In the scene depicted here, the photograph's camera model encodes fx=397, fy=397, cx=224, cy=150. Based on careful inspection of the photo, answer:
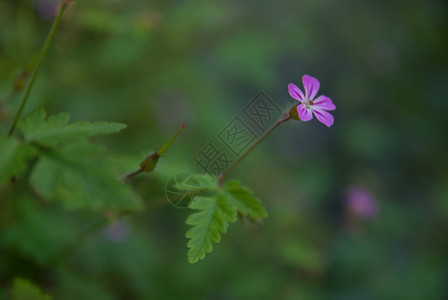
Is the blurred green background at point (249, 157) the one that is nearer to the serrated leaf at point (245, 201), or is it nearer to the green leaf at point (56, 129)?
the serrated leaf at point (245, 201)

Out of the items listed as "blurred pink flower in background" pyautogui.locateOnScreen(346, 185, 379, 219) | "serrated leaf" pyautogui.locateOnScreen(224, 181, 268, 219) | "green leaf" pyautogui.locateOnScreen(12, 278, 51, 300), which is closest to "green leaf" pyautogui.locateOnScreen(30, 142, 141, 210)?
"serrated leaf" pyautogui.locateOnScreen(224, 181, 268, 219)

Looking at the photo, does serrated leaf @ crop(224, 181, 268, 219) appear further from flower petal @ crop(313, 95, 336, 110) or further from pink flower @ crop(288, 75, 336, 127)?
flower petal @ crop(313, 95, 336, 110)

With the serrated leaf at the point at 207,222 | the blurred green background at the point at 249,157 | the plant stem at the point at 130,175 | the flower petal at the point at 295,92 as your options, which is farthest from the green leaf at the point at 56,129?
the flower petal at the point at 295,92

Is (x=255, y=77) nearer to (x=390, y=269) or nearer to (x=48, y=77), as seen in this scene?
(x=48, y=77)

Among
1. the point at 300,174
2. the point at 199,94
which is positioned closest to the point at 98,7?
the point at 199,94

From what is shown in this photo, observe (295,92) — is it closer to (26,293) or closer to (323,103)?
(323,103)
